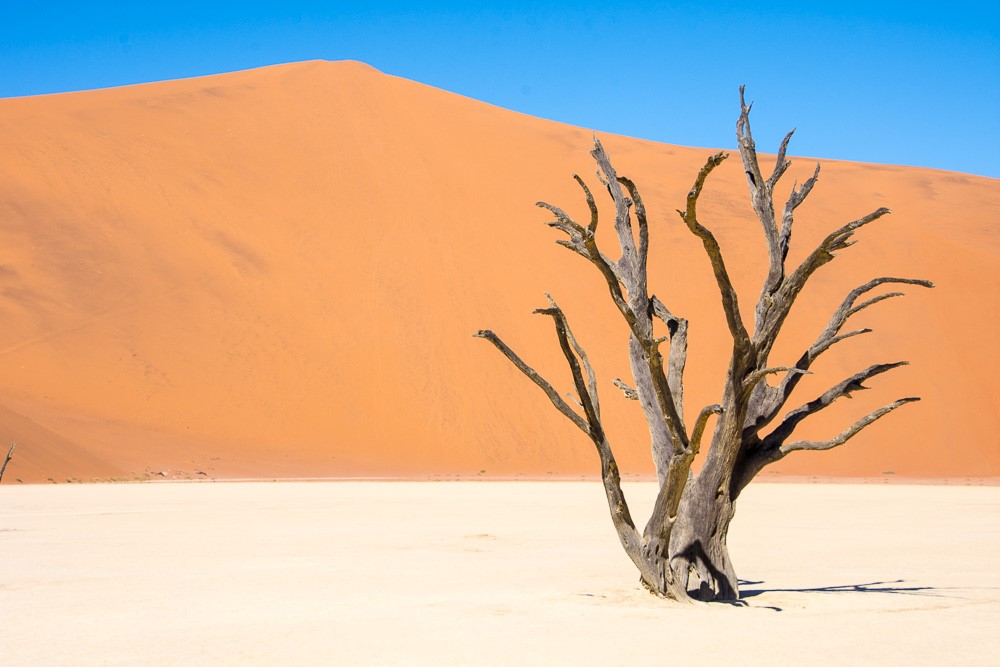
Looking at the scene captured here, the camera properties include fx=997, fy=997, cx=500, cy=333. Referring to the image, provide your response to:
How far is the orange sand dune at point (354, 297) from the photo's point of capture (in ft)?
96.5

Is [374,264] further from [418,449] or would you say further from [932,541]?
[932,541]

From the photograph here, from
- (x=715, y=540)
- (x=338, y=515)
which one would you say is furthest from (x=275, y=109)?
(x=715, y=540)

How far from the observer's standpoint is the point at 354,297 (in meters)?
35.4

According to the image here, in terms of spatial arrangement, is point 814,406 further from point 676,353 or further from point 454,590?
point 454,590

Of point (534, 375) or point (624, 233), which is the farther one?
point (624, 233)

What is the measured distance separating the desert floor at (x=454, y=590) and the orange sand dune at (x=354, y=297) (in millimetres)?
13397

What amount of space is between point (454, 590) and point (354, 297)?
1116 inches

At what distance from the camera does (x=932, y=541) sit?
472 inches

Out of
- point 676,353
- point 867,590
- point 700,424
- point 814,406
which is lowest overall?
point 867,590

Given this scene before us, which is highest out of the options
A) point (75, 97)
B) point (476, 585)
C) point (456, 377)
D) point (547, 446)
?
point (75, 97)

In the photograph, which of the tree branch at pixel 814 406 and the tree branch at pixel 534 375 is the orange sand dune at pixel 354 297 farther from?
the tree branch at pixel 814 406

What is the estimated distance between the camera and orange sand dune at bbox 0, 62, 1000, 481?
2942cm

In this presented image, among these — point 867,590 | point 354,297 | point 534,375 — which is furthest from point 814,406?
point 354,297

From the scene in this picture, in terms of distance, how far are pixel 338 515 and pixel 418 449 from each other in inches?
614
